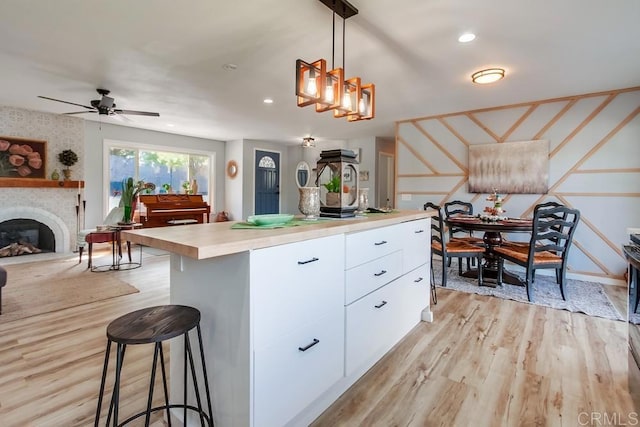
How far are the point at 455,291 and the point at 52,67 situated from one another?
16.2ft

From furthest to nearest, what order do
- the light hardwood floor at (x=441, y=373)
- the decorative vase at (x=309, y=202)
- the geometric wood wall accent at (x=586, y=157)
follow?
1. the geometric wood wall accent at (x=586, y=157)
2. the decorative vase at (x=309, y=202)
3. the light hardwood floor at (x=441, y=373)

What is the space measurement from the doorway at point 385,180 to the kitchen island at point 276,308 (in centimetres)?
582

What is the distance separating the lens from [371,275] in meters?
1.86

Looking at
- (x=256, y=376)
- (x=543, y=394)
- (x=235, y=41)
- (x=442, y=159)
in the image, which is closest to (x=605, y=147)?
(x=442, y=159)

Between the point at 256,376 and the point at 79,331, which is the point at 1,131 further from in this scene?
the point at 256,376

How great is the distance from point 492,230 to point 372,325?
226cm

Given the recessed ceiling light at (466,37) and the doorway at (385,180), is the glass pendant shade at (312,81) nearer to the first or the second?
the recessed ceiling light at (466,37)

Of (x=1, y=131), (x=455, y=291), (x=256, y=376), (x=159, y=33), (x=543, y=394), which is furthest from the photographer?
(x=1, y=131)

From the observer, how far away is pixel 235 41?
8.99 feet

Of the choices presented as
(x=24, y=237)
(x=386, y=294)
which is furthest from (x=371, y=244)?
(x=24, y=237)

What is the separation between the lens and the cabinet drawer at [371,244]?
66.2 inches

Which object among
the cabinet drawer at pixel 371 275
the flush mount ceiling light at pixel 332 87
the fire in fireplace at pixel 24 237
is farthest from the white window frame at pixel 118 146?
the cabinet drawer at pixel 371 275

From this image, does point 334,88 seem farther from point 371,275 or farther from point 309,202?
point 371,275

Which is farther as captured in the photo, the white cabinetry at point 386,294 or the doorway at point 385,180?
the doorway at point 385,180
